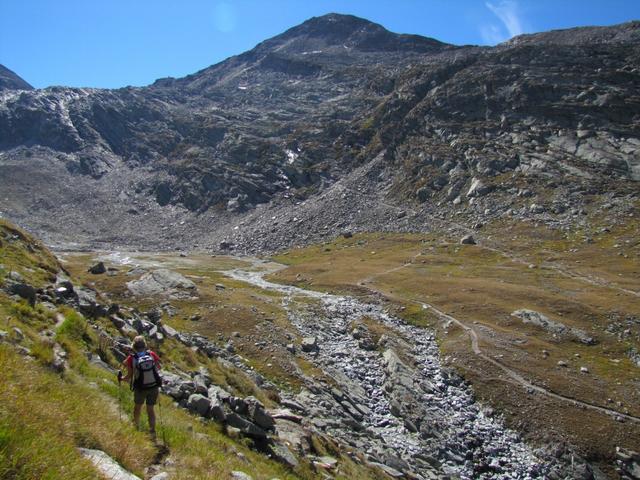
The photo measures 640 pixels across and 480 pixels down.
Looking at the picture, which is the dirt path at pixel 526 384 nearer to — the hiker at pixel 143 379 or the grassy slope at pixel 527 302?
the grassy slope at pixel 527 302

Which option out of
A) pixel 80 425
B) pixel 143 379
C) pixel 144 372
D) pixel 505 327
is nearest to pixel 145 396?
pixel 143 379

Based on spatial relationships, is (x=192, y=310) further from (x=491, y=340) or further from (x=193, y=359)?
(x=491, y=340)

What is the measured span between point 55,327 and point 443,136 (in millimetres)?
180674

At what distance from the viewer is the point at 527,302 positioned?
61875 millimetres

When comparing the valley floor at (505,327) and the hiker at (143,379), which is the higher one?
the hiker at (143,379)

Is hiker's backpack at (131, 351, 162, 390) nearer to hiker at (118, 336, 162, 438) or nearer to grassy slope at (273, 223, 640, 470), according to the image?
hiker at (118, 336, 162, 438)

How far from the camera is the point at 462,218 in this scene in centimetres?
13388

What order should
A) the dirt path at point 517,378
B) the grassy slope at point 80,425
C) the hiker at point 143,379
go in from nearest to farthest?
the grassy slope at point 80,425
the hiker at point 143,379
the dirt path at point 517,378

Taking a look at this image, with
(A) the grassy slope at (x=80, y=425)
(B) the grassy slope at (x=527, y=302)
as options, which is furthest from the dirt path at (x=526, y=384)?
(A) the grassy slope at (x=80, y=425)

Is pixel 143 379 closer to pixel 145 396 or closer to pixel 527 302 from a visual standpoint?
pixel 145 396

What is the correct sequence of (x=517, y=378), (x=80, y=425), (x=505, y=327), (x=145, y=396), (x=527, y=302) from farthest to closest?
(x=527, y=302)
(x=505, y=327)
(x=517, y=378)
(x=145, y=396)
(x=80, y=425)

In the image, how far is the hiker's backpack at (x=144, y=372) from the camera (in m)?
13.3

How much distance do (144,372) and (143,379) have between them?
213 millimetres

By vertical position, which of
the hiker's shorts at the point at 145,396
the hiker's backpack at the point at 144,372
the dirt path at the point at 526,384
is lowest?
the dirt path at the point at 526,384
